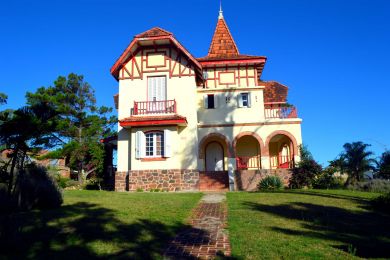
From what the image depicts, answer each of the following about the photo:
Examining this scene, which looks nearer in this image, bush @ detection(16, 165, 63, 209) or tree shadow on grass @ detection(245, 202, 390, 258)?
tree shadow on grass @ detection(245, 202, 390, 258)

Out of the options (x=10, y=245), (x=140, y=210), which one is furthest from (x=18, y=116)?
(x=140, y=210)

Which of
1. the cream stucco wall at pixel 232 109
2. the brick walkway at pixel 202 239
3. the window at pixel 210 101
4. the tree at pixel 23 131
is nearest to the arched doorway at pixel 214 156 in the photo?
the cream stucco wall at pixel 232 109

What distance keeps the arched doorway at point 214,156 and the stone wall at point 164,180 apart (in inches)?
182

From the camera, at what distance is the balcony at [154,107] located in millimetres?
20516

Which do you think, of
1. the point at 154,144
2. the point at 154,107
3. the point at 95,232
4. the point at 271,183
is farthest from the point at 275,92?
the point at 95,232

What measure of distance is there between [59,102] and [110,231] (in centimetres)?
2893

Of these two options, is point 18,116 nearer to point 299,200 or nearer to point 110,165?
point 299,200

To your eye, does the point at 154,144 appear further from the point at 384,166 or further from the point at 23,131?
the point at 384,166

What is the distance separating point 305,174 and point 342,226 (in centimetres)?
1144

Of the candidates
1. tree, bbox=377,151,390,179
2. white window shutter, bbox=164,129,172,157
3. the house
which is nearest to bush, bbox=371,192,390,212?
the house

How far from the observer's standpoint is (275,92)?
26.9 metres

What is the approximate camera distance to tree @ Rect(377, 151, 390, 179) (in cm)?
2430

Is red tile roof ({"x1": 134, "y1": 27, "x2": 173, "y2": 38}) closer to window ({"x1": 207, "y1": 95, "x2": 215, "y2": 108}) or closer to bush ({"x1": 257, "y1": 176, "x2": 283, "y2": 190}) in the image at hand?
window ({"x1": 207, "y1": 95, "x2": 215, "y2": 108})

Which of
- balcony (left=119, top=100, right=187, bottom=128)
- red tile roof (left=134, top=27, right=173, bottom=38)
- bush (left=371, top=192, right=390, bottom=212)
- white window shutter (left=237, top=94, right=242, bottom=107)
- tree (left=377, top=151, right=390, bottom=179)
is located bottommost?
bush (left=371, top=192, right=390, bottom=212)
